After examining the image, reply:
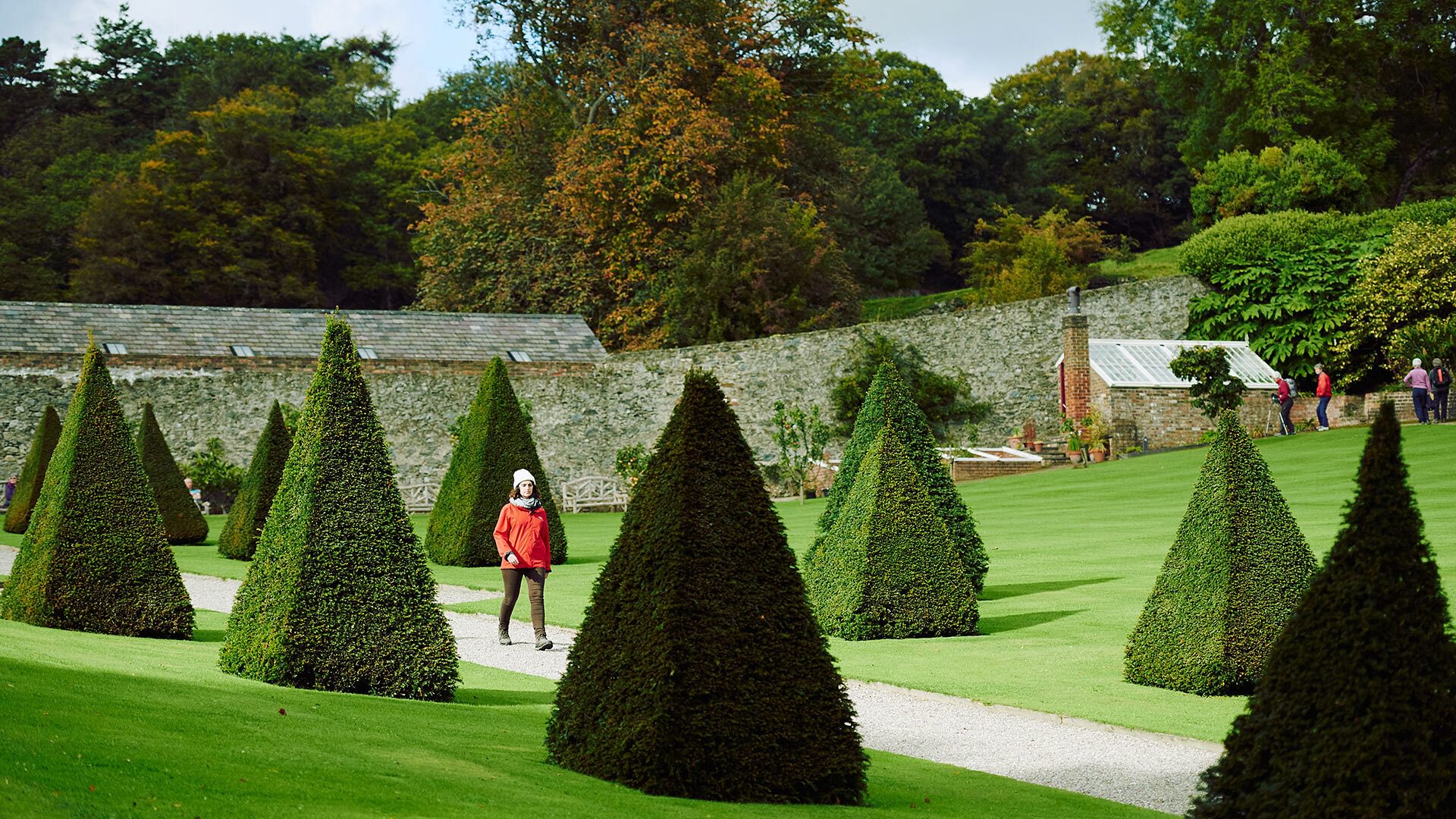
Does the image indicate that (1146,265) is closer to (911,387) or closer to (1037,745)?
(911,387)

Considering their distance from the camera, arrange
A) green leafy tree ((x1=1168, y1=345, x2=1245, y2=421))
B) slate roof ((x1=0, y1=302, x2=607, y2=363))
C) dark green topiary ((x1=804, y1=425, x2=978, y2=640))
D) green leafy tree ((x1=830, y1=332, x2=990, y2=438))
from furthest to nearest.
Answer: green leafy tree ((x1=830, y1=332, x2=990, y2=438)), slate roof ((x1=0, y1=302, x2=607, y2=363)), green leafy tree ((x1=1168, y1=345, x2=1245, y2=421)), dark green topiary ((x1=804, y1=425, x2=978, y2=640))

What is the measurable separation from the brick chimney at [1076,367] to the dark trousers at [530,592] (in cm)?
2039

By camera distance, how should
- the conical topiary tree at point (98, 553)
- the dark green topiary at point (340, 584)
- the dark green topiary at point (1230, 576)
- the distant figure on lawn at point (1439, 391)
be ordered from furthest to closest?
the distant figure on lawn at point (1439, 391) < the conical topiary tree at point (98, 553) < the dark green topiary at point (1230, 576) < the dark green topiary at point (340, 584)

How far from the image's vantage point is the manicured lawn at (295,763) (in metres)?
4.92

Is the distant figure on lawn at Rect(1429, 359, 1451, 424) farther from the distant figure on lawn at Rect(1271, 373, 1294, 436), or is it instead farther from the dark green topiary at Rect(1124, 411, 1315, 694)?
the dark green topiary at Rect(1124, 411, 1315, 694)

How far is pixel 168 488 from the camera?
2172cm

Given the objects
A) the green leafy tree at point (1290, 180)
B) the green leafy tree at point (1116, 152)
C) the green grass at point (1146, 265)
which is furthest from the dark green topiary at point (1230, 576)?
the green leafy tree at point (1116, 152)

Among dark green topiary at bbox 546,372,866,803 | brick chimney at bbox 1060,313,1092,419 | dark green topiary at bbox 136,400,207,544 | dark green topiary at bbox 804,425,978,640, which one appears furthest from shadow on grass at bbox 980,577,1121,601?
brick chimney at bbox 1060,313,1092,419

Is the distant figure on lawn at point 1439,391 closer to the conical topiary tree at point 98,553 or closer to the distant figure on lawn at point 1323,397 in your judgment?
the distant figure on lawn at point 1323,397

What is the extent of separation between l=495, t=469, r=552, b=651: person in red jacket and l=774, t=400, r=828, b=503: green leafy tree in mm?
18767

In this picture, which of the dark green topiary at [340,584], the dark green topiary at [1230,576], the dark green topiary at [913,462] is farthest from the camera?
the dark green topiary at [913,462]

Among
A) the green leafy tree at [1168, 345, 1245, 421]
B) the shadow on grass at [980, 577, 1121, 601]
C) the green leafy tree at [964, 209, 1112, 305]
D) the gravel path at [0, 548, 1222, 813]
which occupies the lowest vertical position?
the gravel path at [0, 548, 1222, 813]

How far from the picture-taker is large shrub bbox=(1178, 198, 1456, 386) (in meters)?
31.5

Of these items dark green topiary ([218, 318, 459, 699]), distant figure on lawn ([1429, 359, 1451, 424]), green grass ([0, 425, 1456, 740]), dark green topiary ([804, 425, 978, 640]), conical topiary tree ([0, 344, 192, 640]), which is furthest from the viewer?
distant figure on lawn ([1429, 359, 1451, 424])
